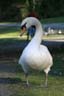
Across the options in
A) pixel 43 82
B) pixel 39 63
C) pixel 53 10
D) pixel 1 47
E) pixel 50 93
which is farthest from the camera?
pixel 53 10

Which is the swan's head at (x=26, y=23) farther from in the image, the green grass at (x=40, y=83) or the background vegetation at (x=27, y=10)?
the background vegetation at (x=27, y=10)

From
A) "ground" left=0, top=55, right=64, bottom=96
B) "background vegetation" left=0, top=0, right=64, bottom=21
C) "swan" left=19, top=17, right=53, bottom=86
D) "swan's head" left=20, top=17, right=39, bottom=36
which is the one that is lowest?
"background vegetation" left=0, top=0, right=64, bottom=21

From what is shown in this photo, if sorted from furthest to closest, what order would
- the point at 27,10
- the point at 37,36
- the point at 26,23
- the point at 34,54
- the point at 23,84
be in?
1. the point at 27,10
2. the point at 23,84
3. the point at 37,36
4. the point at 26,23
5. the point at 34,54

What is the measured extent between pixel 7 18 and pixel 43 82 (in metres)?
50.1

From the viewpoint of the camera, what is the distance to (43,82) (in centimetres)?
1143

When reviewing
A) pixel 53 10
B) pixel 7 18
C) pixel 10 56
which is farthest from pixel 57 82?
pixel 7 18

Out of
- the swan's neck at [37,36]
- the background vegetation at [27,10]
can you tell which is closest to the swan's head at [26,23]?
the swan's neck at [37,36]

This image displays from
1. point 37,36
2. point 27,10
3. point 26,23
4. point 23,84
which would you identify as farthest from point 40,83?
point 27,10

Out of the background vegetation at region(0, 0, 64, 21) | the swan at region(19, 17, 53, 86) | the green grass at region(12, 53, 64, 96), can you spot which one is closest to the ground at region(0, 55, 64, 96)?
the green grass at region(12, 53, 64, 96)

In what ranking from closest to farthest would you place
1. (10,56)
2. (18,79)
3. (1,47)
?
1. (18,79)
2. (10,56)
3. (1,47)

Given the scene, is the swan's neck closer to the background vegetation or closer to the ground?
the ground

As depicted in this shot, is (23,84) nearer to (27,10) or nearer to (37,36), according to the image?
(37,36)

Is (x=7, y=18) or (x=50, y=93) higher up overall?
(x=50, y=93)

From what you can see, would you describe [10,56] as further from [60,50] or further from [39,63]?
[39,63]
